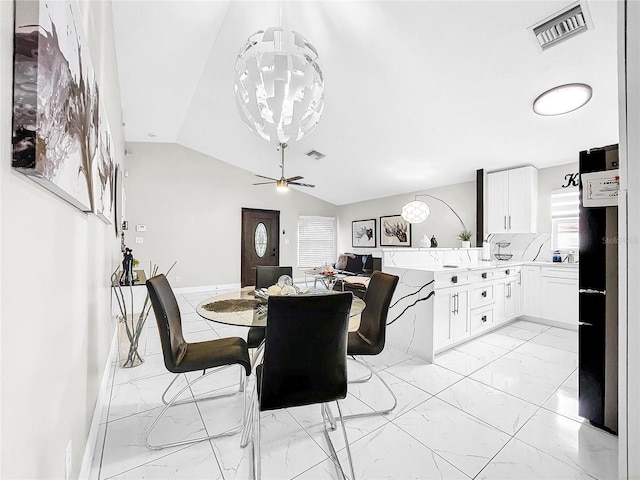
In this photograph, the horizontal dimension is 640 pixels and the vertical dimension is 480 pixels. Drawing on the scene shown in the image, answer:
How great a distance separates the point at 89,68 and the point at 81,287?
41.9 inches

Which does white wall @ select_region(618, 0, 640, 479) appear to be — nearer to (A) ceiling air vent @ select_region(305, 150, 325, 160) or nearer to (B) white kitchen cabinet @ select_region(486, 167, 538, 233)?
(B) white kitchen cabinet @ select_region(486, 167, 538, 233)

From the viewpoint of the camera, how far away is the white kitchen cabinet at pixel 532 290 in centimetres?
403

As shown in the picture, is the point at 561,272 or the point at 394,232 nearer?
the point at 561,272

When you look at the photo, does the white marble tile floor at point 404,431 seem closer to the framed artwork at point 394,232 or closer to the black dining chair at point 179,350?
the black dining chair at point 179,350

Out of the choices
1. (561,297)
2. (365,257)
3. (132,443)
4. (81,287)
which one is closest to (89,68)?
(81,287)

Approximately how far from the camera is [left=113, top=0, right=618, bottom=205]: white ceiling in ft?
8.08

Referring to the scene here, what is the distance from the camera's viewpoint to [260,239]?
293 inches

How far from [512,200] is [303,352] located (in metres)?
4.77

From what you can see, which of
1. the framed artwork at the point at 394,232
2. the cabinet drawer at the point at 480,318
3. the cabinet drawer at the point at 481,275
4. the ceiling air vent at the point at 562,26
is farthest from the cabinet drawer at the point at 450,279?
the framed artwork at the point at 394,232

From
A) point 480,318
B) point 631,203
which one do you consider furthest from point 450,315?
point 631,203

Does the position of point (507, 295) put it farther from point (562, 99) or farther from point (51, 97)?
point (51, 97)

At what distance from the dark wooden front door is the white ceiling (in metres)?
2.50

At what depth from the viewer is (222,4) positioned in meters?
2.85

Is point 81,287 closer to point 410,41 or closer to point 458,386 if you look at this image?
point 458,386
